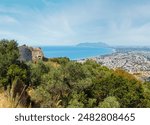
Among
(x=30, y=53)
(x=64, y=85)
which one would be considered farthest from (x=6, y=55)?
(x=30, y=53)

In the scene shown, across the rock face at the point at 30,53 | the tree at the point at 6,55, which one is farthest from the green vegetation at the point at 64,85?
the rock face at the point at 30,53

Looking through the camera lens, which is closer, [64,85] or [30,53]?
[64,85]

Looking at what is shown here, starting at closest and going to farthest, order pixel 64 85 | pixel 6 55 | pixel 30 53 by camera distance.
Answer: pixel 64 85 → pixel 6 55 → pixel 30 53

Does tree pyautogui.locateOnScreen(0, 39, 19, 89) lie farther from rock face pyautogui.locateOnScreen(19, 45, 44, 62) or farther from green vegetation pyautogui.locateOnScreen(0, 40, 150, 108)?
rock face pyautogui.locateOnScreen(19, 45, 44, 62)

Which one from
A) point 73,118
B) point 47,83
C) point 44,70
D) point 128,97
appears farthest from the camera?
point 44,70

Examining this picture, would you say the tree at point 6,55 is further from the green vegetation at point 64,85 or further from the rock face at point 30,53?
the rock face at point 30,53

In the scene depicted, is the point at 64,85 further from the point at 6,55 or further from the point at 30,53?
the point at 30,53

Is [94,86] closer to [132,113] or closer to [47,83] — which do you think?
[47,83]

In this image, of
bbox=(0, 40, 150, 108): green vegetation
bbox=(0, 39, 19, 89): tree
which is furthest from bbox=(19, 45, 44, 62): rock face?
bbox=(0, 39, 19, 89): tree

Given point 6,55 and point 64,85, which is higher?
point 6,55

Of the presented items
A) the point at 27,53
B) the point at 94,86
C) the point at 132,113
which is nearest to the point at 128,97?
the point at 94,86

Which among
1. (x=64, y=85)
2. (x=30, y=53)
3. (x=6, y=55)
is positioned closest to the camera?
(x=64, y=85)
